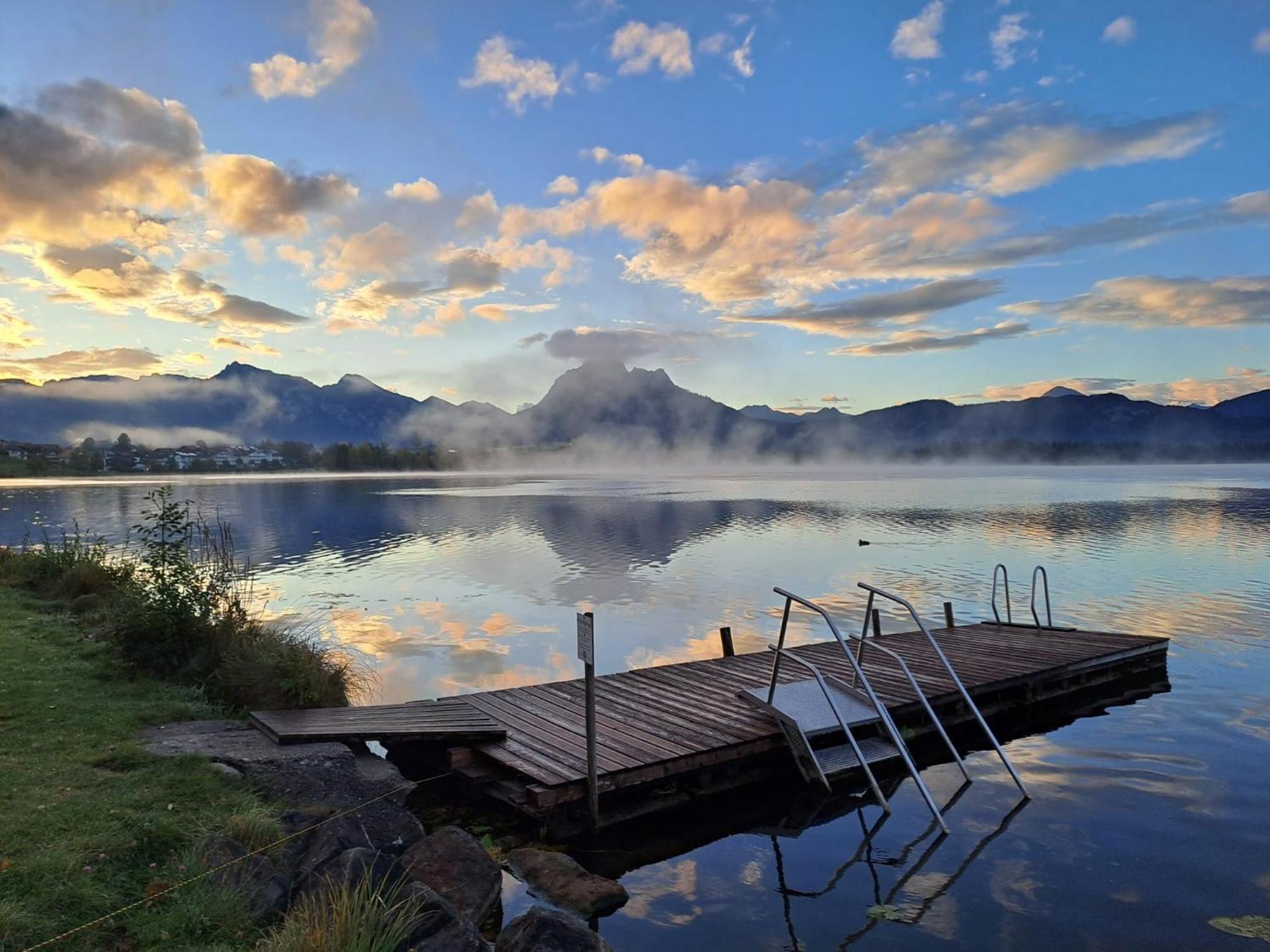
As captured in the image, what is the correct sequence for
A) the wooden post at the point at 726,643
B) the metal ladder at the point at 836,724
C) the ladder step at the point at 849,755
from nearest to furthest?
1. the metal ladder at the point at 836,724
2. the ladder step at the point at 849,755
3. the wooden post at the point at 726,643

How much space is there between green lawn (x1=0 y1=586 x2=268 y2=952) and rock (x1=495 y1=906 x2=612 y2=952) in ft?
5.79

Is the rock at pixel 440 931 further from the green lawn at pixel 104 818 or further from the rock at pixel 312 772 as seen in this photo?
the rock at pixel 312 772

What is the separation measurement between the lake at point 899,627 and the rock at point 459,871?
972 mm

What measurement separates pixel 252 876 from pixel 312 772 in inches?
99.5

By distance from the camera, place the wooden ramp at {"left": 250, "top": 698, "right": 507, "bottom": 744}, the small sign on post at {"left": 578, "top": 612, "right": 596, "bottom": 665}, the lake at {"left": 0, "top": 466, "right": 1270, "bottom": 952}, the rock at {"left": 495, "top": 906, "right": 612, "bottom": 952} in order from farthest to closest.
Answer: the wooden ramp at {"left": 250, "top": 698, "right": 507, "bottom": 744} → the small sign on post at {"left": 578, "top": 612, "right": 596, "bottom": 665} → the lake at {"left": 0, "top": 466, "right": 1270, "bottom": 952} → the rock at {"left": 495, "top": 906, "right": 612, "bottom": 952}

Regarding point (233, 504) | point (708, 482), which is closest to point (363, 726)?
point (233, 504)

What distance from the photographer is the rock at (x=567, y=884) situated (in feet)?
26.0

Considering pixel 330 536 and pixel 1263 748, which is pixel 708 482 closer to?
pixel 330 536

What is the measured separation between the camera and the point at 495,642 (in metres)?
19.9

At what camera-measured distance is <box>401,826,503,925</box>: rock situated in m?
7.04

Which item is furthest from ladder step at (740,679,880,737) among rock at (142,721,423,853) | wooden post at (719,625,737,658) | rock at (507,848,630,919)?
rock at (142,721,423,853)

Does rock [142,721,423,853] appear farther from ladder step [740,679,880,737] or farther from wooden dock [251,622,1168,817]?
ladder step [740,679,880,737]

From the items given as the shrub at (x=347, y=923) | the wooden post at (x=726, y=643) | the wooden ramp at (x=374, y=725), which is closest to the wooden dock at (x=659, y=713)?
the wooden ramp at (x=374, y=725)

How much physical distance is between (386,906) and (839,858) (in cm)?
559
